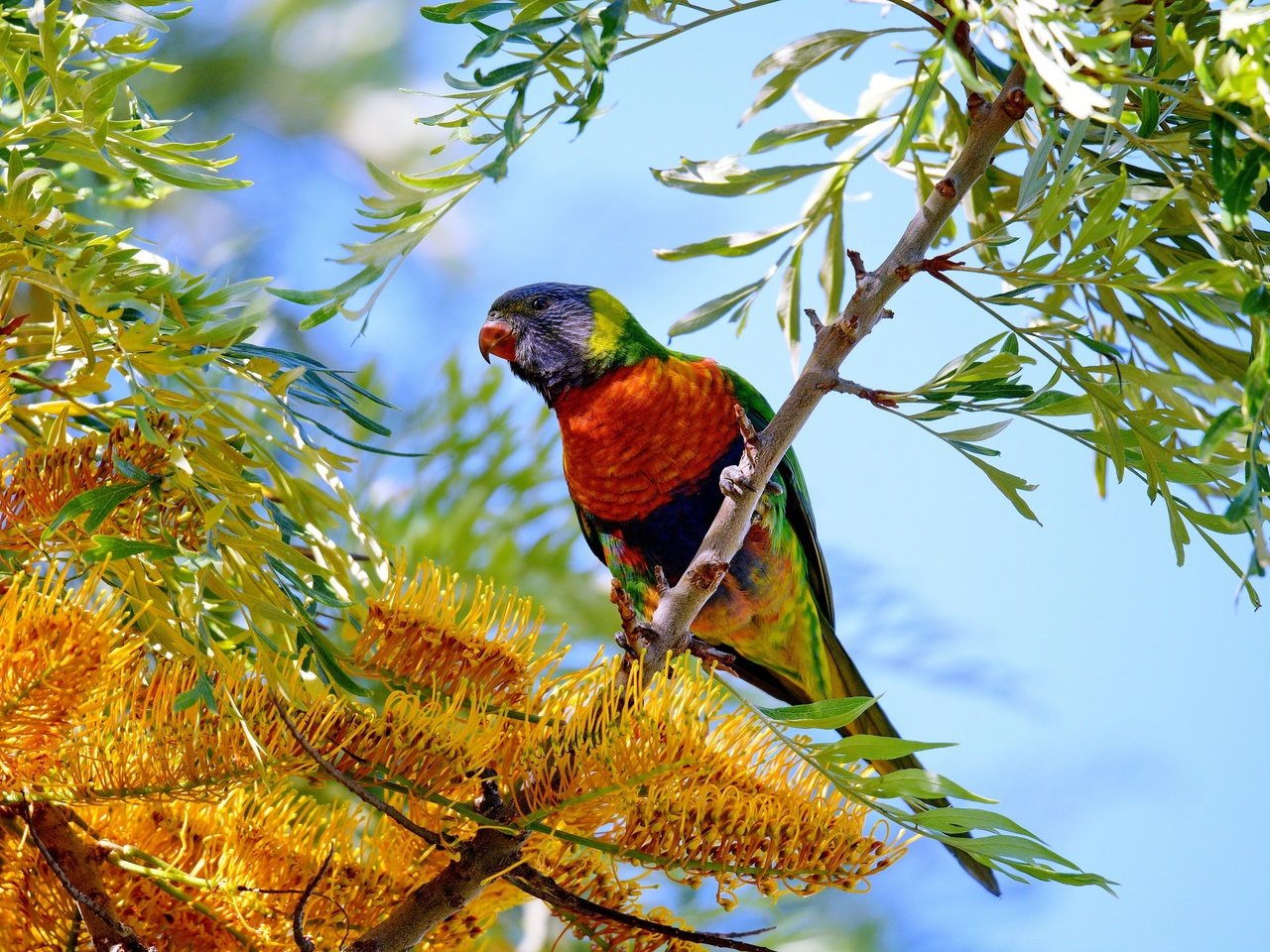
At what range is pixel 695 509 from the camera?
127cm

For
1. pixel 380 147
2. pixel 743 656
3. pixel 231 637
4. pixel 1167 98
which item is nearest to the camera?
pixel 1167 98

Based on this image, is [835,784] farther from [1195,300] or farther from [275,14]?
[275,14]

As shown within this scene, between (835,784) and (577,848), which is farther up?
(835,784)

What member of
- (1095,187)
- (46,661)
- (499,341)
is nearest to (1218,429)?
(1095,187)

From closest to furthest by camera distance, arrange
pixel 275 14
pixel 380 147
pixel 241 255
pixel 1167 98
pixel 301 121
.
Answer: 1. pixel 1167 98
2. pixel 241 255
3. pixel 275 14
4. pixel 301 121
5. pixel 380 147

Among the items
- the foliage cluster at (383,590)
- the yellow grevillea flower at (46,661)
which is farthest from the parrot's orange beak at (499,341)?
the yellow grevillea flower at (46,661)

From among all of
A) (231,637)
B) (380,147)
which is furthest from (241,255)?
(380,147)

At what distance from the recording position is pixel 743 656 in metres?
1.29

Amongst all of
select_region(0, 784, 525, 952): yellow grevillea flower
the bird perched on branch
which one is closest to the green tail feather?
the bird perched on branch

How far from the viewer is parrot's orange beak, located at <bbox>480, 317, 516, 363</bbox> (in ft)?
4.92

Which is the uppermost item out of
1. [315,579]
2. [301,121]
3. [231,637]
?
[301,121]

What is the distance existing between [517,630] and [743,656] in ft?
2.26

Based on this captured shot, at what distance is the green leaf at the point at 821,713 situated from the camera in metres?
0.58

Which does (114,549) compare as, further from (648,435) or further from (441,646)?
(648,435)
